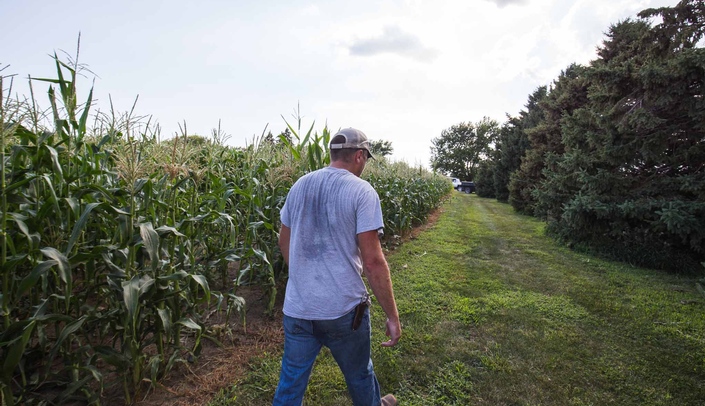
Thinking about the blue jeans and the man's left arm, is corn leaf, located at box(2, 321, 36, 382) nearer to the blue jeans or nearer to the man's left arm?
the blue jeans

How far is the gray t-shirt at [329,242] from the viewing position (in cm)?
202

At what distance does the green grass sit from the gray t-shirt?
1.29m

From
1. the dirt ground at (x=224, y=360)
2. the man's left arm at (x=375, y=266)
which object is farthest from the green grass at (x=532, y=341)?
the man's left arm at (x=375, y=266)

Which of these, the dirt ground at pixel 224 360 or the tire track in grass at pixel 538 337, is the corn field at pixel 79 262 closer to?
the dirt ground at pixel 224 360

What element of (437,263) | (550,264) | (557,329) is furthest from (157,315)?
(550,264)

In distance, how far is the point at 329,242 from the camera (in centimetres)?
209

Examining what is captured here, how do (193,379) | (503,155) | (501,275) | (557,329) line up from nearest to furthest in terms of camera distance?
1. (193,379)
2. (557,329)
3. (501,275)
4. (503,155)

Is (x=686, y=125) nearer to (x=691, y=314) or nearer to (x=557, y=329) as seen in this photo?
(x=691, y=314)

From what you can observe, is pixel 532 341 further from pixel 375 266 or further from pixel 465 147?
pixel 465 147

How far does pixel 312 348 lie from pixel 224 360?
1583 mm

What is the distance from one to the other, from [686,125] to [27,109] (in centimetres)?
916

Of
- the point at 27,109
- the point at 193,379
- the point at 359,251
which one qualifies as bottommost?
the point at 193,379

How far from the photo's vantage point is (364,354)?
6.96 feet

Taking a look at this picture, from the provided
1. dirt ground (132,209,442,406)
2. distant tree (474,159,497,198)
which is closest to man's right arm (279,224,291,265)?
dirt ground (132,209,442,406)
